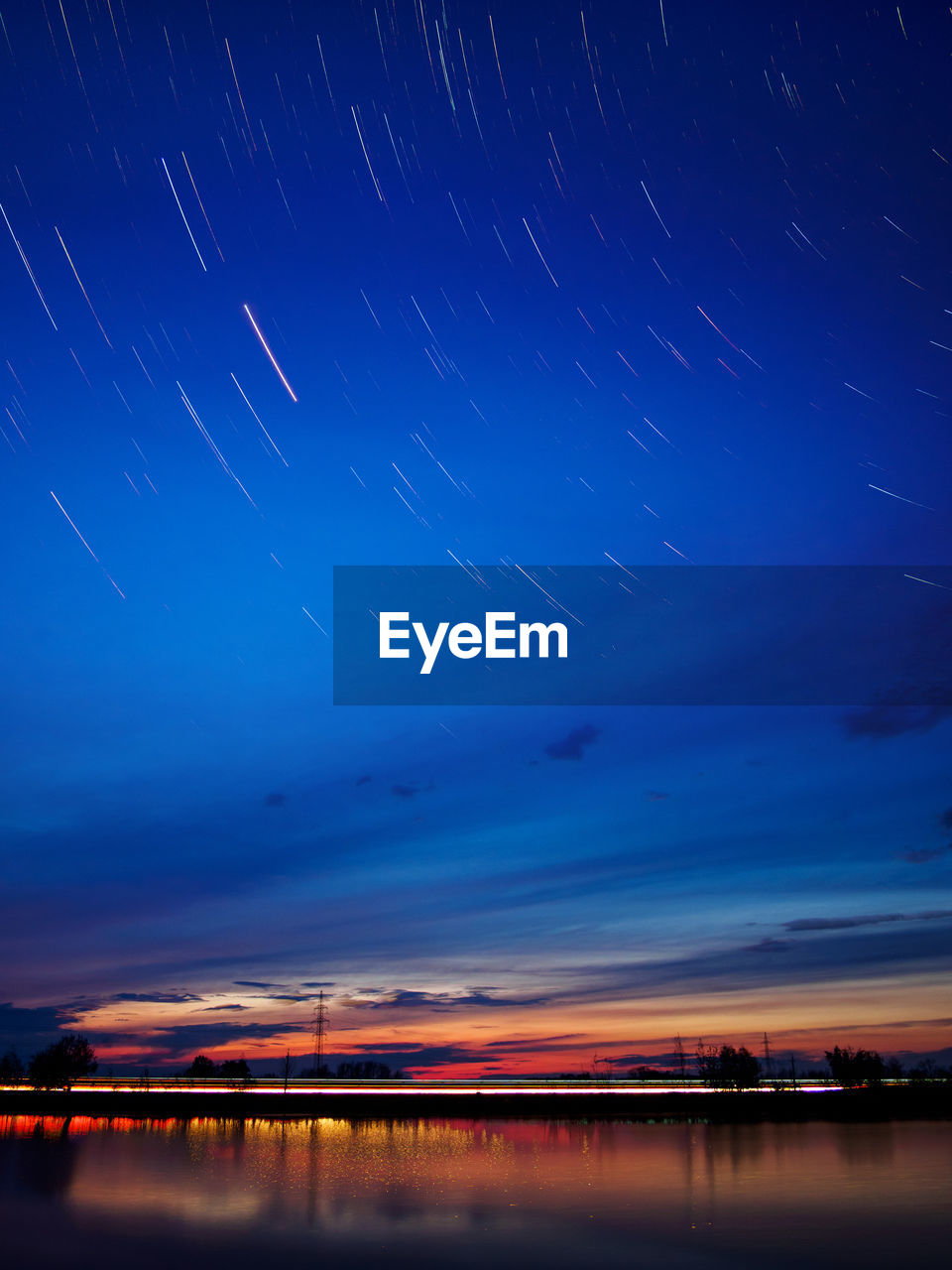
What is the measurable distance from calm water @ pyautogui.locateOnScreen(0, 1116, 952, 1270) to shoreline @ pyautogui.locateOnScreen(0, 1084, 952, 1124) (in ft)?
189

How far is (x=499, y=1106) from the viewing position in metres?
147

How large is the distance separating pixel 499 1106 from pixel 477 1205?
114 metres

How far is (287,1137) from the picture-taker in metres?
96.5

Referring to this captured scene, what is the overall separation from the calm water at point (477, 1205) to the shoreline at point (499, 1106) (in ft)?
189

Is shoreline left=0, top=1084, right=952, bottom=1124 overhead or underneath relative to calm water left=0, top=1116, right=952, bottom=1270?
underneath

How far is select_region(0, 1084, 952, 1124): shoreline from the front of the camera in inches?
5443

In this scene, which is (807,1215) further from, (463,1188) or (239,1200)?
(239,1200)

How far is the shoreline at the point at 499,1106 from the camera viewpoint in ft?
454

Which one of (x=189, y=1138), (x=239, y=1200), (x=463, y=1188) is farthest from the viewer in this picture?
(x=189, y=1138)

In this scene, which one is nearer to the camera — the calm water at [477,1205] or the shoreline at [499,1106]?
the calm water at [477,1205]

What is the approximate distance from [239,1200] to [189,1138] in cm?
5745

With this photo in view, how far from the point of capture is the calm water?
3256 centimetres

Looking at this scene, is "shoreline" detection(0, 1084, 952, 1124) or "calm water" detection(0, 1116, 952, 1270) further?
"shoreline" detection(0, 1084, 952, 1124)

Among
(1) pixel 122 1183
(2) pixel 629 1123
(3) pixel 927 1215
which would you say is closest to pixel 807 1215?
(3) pixel 927 1215
